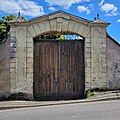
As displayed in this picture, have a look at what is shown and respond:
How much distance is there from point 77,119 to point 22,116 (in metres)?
1.85

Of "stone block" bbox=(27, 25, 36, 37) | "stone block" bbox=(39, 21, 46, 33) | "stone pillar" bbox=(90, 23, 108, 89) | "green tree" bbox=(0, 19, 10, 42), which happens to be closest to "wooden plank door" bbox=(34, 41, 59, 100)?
"stone block" bbox=(27, 25, 36, 37)

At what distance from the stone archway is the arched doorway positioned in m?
0.35

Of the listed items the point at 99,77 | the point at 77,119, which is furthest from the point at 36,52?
the point at 77,119

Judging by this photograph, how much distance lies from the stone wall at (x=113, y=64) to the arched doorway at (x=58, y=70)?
49.7 inches

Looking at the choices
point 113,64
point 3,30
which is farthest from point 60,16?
point 3,30

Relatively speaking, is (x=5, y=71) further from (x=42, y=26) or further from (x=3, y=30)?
(x=3, y=30)

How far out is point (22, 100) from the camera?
12.4m

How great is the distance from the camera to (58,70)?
13.0 meters

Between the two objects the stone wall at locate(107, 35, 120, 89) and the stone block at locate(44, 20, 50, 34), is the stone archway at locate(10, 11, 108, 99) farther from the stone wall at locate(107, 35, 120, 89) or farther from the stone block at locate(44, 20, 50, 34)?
the stone wall at locate(107, 35, 120, 89)

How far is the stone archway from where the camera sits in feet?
41.7

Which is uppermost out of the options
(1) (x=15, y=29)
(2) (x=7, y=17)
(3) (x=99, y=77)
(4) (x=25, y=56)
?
(2) (x=7, y=17)

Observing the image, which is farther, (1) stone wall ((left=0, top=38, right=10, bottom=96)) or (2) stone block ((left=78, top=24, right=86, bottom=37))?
(2) stone block ((left=78, top=24, right=86, bottom=37))

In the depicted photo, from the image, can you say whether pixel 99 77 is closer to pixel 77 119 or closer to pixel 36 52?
pixel 36 52

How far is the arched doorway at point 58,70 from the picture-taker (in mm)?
12984
